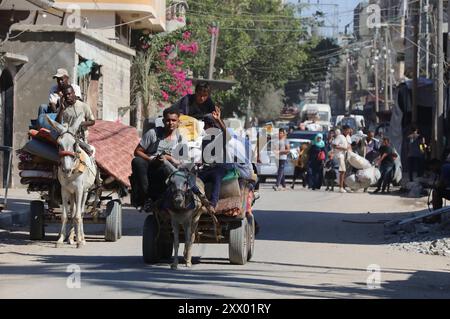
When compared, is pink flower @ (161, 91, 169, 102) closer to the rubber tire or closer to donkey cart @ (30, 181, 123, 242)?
donkey cart @ (30, 181, 123, 242)

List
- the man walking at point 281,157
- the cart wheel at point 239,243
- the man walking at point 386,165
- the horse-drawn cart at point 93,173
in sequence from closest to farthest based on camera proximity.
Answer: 1. the cart wheel at point 239,243
2. the horse-drawn cart at point 93,173
3. the man walking at point 386,165
4. the man walking at point 281,157

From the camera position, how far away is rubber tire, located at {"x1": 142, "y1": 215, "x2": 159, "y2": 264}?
1311 centimetres

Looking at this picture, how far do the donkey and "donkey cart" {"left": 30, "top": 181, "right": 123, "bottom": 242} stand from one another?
154 inches

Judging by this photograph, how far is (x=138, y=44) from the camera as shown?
1660 inches

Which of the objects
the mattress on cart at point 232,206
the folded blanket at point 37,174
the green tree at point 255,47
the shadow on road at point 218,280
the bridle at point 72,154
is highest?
the green tree at point 255,47

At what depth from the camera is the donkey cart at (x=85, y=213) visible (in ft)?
54.1

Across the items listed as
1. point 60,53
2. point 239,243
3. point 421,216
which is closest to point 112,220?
point 239,243

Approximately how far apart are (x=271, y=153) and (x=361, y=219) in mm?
13670

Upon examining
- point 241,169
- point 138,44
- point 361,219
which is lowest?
point 361,219

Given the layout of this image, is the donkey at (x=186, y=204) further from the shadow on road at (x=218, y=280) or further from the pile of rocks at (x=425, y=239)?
the pile of rocks at (x=425, y=239)

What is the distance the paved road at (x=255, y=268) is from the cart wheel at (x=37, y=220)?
204 millimetres

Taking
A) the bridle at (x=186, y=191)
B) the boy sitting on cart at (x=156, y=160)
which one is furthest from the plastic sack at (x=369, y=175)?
the bridle at (x=186, y=191)
